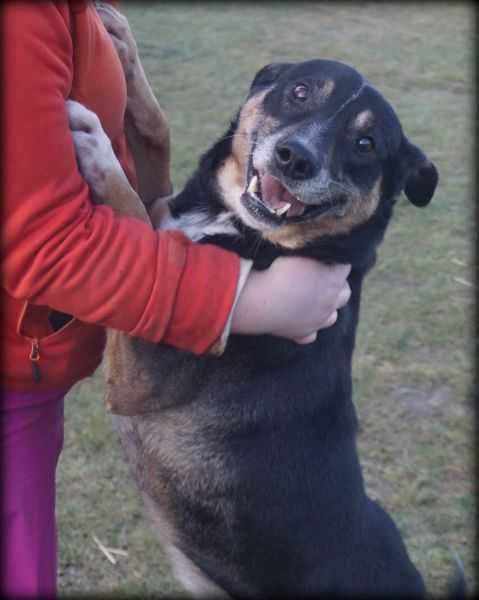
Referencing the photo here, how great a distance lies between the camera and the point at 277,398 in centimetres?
237

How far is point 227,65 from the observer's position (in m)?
8.07

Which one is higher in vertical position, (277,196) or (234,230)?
(277,196)

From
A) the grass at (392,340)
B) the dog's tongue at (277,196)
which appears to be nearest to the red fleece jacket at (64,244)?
the dog's tongue at (277,196)

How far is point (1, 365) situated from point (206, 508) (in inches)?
36.3

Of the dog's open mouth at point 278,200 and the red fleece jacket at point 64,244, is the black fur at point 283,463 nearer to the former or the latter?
the dog's open mouth at point 278,200

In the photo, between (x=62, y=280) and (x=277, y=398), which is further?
(x=277, y=398)

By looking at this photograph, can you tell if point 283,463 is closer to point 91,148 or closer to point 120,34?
point 91,148

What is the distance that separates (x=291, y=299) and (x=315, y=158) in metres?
0.59

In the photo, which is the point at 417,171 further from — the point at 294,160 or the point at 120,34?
the point at 120,34

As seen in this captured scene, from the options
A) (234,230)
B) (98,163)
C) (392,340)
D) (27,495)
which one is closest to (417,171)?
(234,230)

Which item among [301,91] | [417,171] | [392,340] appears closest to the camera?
[301,91]

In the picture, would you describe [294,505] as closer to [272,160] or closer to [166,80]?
[272,160]

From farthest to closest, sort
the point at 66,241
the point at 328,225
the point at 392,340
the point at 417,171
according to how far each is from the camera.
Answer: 1. the point at 392,340
2. the point at 417,171
3. the point at 328,225
4. the point at 66,241

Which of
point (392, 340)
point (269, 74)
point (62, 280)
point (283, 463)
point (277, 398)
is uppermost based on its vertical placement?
point (62, 280)
